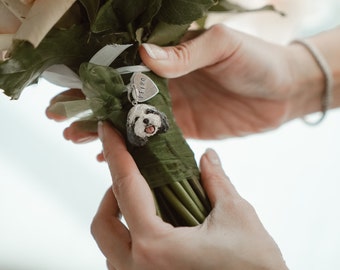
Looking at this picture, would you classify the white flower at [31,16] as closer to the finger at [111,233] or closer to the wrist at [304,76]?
the finger at [111,233]

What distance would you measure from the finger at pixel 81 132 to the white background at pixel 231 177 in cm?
12

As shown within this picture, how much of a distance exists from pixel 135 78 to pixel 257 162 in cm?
49

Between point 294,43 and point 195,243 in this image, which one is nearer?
point 195,243

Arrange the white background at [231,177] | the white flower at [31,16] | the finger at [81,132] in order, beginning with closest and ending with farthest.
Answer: the white flower at [31,16] → the finger at [81,132] → the white background at [231,177]

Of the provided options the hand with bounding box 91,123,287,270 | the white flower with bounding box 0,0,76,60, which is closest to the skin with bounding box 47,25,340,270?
the hand with bounding box 91,123,287,270

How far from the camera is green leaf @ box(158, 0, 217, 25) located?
2.15ft

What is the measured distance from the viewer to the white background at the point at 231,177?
0.96 m

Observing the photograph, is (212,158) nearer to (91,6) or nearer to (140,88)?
(140,88)

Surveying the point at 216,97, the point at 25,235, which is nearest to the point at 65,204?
the point at 25,235

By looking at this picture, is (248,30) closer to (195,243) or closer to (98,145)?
(98,145)

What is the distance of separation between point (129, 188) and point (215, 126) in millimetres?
360

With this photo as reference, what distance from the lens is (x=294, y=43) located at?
101 cm

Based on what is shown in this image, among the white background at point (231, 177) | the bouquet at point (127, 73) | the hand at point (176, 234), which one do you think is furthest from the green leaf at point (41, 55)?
the white background at point (231, 177)

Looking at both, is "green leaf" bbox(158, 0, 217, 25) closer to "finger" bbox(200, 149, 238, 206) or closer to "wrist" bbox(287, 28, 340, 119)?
"finger" bbox(200, 149, 238, 206)
